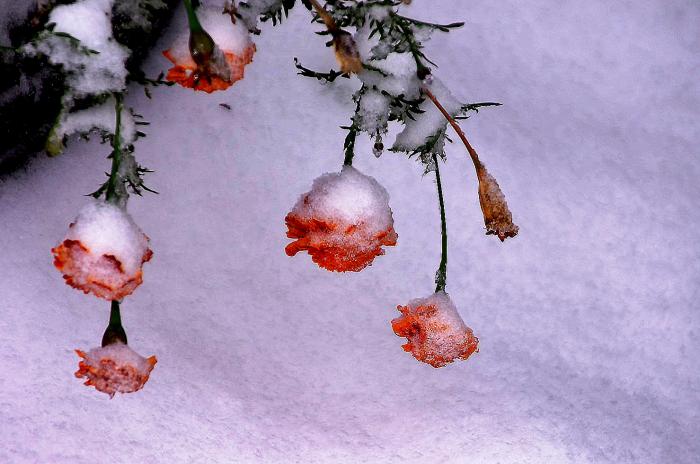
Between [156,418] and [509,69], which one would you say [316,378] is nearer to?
[156,418]

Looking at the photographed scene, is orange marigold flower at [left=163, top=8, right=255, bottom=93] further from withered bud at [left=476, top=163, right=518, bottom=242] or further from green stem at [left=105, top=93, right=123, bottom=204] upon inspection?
withered bud at [left=476, top=163, right=518, bottom=242]

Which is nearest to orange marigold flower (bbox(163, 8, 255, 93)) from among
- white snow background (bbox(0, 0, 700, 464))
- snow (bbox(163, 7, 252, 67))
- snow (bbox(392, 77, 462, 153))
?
snow (bbox(163, 7, 252, 67))

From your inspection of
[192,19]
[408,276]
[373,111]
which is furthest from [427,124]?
[408,276]

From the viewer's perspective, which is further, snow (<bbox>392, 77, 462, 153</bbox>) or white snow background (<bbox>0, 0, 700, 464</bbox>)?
white snow background (<bbox>0, 0, 700, 464</bbox>)

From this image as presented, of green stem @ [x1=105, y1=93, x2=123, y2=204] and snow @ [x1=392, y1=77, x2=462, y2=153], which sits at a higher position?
green stem @ [x1=105, y1=93, x2=123, y2=204]

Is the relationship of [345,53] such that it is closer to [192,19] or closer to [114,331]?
[192,19]

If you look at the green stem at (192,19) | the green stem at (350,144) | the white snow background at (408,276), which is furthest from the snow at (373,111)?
the white snow background at (408,276)
